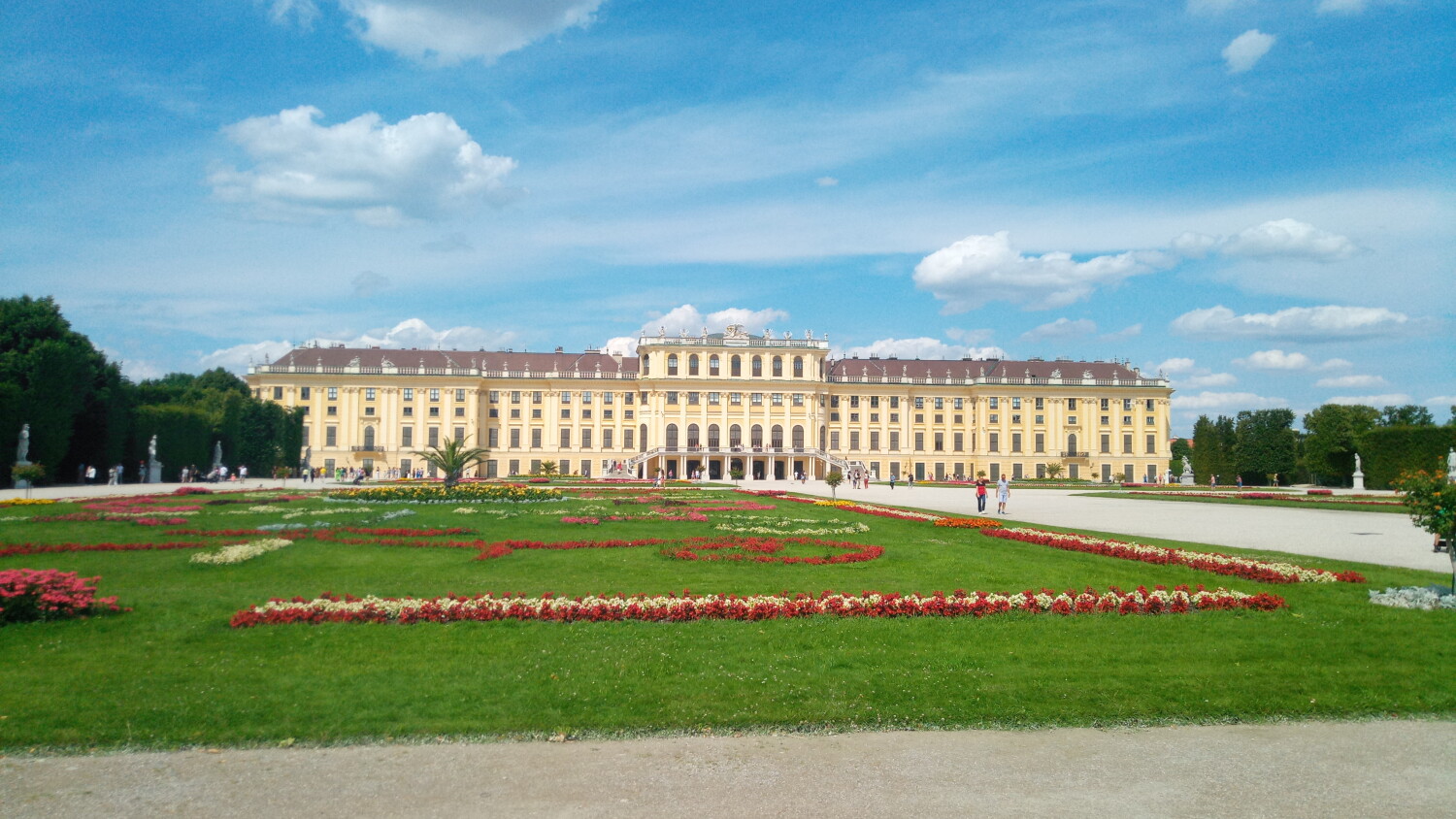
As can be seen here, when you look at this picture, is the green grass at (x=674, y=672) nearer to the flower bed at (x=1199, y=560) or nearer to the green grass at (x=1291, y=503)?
the flower bed at (x=1199, y=560)

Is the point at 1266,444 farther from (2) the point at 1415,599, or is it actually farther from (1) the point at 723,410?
(2) the point at 1415,599

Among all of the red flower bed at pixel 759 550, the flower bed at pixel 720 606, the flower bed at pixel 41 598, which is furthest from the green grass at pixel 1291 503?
the flower bed at pixel 41 598

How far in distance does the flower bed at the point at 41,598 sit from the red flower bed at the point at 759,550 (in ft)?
24.9

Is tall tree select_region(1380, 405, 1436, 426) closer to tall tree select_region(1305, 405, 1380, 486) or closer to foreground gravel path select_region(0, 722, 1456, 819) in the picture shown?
tall tree select_region(1305, 405, 1380, 486)

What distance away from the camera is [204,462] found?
166ft

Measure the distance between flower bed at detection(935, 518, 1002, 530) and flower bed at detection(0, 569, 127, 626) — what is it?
16.1 metres

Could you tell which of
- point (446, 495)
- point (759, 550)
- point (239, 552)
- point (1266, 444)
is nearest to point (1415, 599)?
point (759, 550)

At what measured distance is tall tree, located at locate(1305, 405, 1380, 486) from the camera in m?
59.9

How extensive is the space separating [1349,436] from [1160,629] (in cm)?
6625

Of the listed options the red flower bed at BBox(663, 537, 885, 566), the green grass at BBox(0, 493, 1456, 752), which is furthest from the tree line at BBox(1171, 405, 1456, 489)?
the green grass at BBox(0, 493, 1456, 752)

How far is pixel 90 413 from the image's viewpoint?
137 feet

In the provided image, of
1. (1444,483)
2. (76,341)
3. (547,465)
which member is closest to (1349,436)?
(547,465)

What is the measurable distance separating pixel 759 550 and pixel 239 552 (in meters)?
8.04

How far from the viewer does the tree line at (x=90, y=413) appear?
3659 cm
